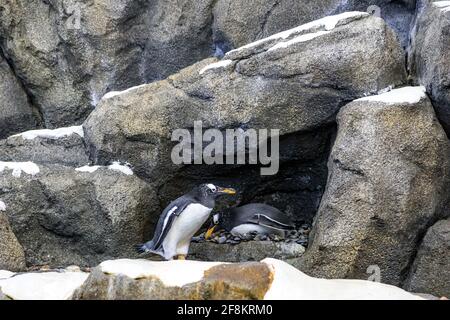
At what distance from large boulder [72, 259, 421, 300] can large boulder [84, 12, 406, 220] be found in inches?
98.2

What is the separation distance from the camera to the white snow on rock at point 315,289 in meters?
5.17

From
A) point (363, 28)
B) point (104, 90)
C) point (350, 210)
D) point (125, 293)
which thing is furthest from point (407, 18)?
point (125, 293)

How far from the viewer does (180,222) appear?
24.8 ft

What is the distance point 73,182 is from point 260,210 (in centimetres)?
174

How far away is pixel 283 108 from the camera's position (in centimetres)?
780

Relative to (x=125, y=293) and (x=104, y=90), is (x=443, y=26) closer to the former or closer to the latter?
(x=125, y=293)

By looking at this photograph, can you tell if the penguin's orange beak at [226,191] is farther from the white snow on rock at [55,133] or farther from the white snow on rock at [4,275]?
the white snow on rock at [4,275]

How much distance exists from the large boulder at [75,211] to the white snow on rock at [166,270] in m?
2.24

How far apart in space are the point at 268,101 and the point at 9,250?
2.59 m

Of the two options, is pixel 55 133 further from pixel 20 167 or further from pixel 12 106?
pixel 12 106

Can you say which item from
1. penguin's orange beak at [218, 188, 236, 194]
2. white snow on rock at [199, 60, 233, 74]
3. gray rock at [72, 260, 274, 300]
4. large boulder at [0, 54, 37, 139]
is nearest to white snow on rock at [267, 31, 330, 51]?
→ white snow on rock at [199, 60, 233, 74]

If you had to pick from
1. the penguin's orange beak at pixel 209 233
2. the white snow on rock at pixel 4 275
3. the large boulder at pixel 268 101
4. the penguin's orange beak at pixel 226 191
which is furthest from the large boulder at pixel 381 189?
the white snow on rock at pixel 4 275

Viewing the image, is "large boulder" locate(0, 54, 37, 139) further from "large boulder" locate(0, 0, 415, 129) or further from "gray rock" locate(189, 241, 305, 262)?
"gray rock" locate(189, 241, 305, 262)

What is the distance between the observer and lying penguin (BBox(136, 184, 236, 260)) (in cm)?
757
